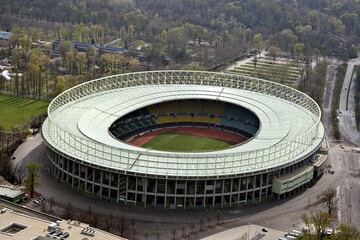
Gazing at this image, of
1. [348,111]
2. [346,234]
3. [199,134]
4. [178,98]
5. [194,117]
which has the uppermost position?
[178,98]

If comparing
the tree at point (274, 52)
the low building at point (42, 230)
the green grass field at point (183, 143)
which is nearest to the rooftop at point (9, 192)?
the low building at point (42, 230)

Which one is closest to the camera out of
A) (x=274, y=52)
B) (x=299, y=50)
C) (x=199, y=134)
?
(x=199, y=134)

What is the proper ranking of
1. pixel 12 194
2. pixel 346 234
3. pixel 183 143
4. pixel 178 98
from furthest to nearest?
pixel 178 98, pixel 183 143, pixel 12 194, pixel 346 234

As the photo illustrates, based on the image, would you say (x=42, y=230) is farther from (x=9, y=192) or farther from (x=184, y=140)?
(x=184, y=140)

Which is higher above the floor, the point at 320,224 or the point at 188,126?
the point at 320,224

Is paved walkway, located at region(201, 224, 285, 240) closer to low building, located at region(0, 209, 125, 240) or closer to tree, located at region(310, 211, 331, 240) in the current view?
tree, located at region(310, 211, 331, 240)

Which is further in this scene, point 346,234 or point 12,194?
point 12,194

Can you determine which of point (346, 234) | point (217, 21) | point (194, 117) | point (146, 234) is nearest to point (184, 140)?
point (194, 117)

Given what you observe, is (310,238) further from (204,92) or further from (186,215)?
(204,92)
